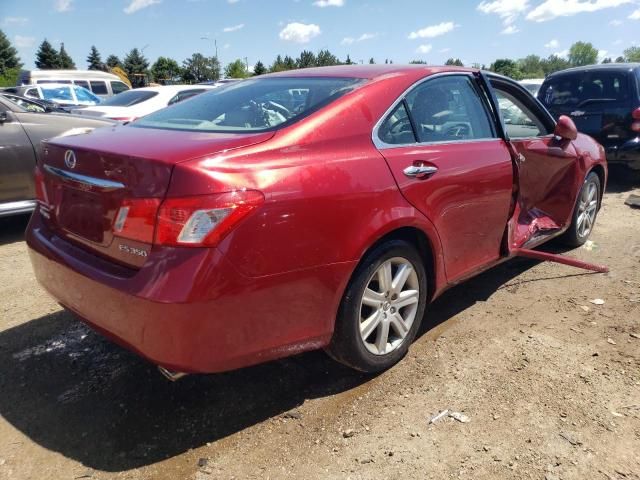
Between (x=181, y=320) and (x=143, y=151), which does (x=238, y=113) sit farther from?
(x=181, y=320)

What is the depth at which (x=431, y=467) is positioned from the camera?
2.21m

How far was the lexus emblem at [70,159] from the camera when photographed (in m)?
2.42

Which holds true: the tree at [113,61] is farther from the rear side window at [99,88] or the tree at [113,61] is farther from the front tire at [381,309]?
the front tire at [381,309]

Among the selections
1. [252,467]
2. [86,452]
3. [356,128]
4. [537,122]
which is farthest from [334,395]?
[537,122]

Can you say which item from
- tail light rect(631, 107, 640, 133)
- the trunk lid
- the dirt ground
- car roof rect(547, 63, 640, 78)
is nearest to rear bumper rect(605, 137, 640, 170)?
tail light rect(631, 107, 640, 133)

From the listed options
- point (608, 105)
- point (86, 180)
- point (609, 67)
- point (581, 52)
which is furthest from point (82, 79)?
point (581, 52)

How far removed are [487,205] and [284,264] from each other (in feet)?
5.33

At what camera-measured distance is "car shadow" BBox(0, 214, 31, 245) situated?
5355 millimetres

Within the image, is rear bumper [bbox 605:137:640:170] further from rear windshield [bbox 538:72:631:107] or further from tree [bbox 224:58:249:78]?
tree [bbox 224:58:249:78]

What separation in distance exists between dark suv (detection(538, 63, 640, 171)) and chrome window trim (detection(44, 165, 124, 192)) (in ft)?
22.4

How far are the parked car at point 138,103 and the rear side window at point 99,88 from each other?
1336 centimetres

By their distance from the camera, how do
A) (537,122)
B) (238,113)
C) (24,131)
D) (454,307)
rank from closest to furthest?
(238,113) < (454,307) < (537,122) < (24,131)

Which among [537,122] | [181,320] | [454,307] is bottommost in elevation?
[454,307]

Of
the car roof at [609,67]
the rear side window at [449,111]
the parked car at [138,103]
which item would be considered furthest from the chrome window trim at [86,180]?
the car roof at [609,67]
